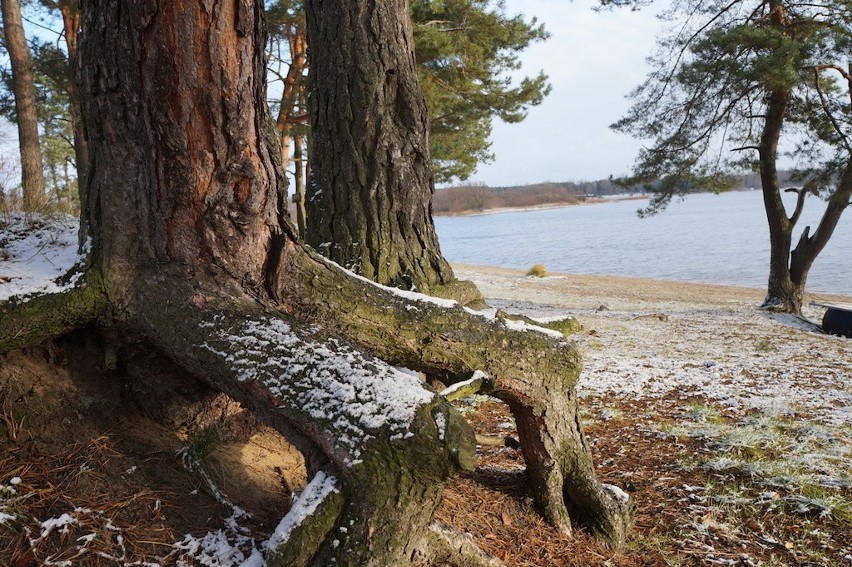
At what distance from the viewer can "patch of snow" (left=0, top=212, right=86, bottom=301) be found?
212 cm

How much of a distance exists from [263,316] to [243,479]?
0.69 meters

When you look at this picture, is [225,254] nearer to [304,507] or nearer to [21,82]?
[304,507]

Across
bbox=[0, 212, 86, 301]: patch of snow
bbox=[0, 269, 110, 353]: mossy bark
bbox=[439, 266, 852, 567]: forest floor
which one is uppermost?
bbox=[0, 212, 86, 301]: patch of snow

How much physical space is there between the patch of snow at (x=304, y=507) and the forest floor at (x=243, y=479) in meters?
0.16

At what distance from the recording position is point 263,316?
2080 mm

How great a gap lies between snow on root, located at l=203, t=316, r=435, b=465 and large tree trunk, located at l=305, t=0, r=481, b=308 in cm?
143

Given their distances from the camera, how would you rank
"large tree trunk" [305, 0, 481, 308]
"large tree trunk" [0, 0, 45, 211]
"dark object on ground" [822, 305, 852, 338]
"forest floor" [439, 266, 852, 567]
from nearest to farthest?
"forest floor" [439, 266, 852, 567] < "large tree trunk" [305, 0, 481, 308] < "dark object on ground" [822, 305, 852, 338] < "large tree trunk" [0, 0, 45, 211]

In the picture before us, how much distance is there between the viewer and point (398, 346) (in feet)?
7.59

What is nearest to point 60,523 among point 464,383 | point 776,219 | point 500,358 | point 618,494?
point 464,383

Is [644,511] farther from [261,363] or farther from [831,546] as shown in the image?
[261,363]

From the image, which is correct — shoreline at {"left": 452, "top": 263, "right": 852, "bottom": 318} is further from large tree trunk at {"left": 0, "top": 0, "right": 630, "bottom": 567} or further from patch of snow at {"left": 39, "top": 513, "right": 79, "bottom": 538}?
patch of snow at {"left": 39, "top": 513, "right": 79, "bottom": 538}

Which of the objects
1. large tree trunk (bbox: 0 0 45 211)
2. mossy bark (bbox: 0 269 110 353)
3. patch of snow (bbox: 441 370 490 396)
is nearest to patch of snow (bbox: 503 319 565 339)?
patch of snow (bbox: 441 370 490 396)

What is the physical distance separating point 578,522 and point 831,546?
953 millimetres

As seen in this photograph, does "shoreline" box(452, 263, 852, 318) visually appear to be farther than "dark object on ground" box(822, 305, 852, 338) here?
Yes
